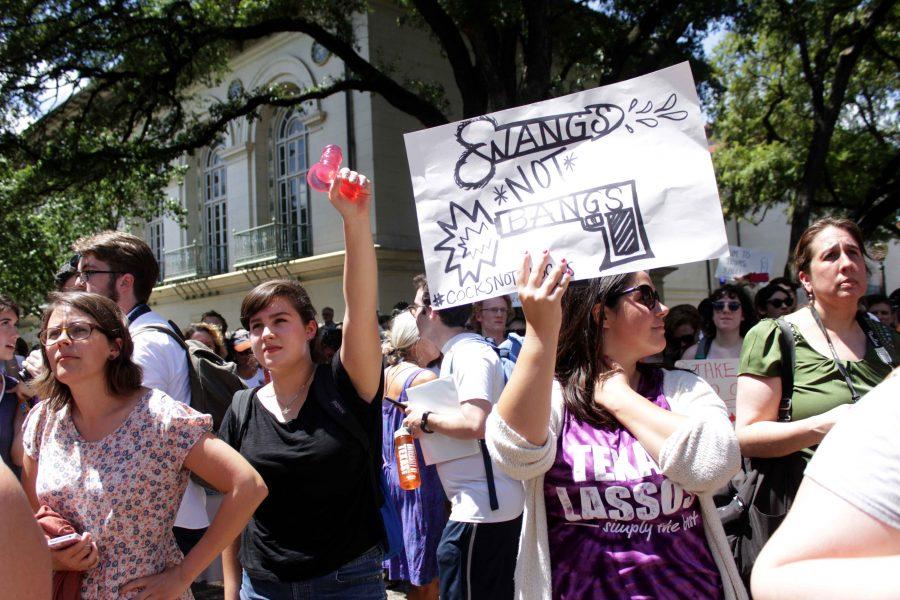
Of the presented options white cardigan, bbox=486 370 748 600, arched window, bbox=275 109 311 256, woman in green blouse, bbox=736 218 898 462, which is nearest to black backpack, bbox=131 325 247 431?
white cardigan, bbox=486 370 748 600

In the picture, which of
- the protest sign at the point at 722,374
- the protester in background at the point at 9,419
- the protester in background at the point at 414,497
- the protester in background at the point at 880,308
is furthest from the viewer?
the protester in background at the point at 880,308

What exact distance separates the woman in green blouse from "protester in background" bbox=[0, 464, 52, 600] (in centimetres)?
243

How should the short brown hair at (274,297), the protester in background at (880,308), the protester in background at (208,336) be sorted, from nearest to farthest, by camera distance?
the short brown hair at (274,297)
the protester in background at (208,336)
the protester in background at (880,308)

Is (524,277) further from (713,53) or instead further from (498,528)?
(713,53)

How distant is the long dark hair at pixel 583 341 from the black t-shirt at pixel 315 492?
768 mm

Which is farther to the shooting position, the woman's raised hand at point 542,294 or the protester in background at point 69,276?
the protester in background at point 69,276

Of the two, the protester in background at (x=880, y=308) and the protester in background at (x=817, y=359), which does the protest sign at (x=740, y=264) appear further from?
the protester in background at (x=817, y=359)

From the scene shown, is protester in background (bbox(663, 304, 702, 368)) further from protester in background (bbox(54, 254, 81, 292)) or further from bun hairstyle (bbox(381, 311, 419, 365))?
protester in background (bbox(54, 254, 81, 292))

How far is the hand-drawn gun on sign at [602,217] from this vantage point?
89.7 inches

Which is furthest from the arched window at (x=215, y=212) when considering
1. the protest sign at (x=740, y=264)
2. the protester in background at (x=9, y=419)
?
the protester in background at (x=9, y=419)

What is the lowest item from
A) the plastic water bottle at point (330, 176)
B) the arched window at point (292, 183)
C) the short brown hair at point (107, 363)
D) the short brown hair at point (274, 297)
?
the short brown hair at point (107, 363)

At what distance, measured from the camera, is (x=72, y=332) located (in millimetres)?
2434

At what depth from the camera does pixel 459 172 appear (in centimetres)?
253

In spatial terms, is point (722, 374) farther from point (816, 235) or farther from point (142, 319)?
point (142, 319)
